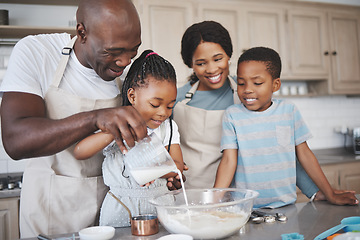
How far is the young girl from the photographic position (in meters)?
1.20

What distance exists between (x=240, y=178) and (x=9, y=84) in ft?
3.37

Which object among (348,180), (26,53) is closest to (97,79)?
(26,53)

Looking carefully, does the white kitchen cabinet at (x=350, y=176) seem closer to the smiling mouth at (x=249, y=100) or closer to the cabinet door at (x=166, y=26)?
the cabinet door at (x=166, y=26)

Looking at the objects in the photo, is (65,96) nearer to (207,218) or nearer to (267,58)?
(207,218)

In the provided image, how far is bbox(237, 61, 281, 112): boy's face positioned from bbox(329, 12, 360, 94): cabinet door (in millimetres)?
2548

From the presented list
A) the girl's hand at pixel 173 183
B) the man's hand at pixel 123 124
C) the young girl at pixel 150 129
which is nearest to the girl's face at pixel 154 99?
the young girl at pixel 150 129

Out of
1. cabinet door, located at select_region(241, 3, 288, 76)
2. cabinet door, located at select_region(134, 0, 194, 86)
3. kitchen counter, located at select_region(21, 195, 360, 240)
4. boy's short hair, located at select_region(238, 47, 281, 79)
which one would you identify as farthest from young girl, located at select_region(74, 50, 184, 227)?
cabinet door, located at select_region(241, 3, 288, 76)

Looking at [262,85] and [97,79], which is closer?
[97,79]

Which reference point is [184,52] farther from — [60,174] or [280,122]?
[60,174]

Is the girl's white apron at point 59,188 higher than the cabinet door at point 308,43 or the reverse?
the reverse

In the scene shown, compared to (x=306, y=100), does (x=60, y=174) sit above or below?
below

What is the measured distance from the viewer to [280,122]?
5.21 feet

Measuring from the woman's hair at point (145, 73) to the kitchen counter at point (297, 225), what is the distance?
0.55 metres

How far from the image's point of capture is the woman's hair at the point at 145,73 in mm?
1343
